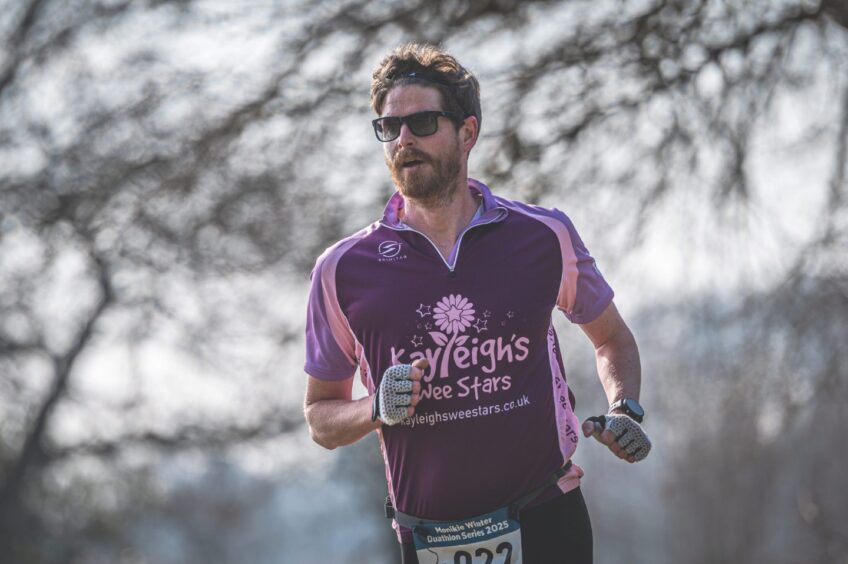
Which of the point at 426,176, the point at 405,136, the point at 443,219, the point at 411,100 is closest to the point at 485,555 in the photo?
the point at 443,219

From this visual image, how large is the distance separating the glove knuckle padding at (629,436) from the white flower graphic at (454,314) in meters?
0.51

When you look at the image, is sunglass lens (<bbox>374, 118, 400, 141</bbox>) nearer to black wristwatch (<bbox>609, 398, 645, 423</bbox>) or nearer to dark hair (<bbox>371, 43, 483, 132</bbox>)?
dark hair (<bbox>371, 43, 483, 132</bbox>)

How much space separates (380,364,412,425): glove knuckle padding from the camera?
11.6 feet

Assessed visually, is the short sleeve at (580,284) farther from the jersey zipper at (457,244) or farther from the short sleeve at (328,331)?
the short sleeve at (328,331)

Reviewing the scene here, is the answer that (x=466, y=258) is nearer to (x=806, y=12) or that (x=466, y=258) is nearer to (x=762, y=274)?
(x=806, y=12)

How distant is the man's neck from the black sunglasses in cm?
20

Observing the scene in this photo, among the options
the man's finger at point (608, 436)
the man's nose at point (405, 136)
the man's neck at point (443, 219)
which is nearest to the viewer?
the man's finger at point (608, 436)

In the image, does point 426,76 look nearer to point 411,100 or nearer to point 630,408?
point 411,100

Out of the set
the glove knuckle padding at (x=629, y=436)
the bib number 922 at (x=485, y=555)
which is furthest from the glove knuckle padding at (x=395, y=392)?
the glove knuckle padding at (x=629, y=436)

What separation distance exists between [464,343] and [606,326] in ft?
2.01

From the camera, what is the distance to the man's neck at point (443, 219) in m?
3.97

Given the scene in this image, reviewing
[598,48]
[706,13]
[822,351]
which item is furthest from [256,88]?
[822,351]

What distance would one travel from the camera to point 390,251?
3.96 meters

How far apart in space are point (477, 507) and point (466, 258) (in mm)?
735
